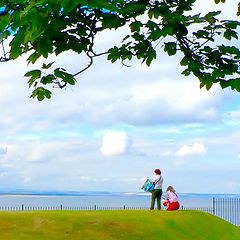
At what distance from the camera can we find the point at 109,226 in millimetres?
18516

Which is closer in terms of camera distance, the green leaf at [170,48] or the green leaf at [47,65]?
the green leaf at [47,65]

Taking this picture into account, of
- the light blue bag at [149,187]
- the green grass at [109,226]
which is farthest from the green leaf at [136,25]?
the light blue bag at [149,187]

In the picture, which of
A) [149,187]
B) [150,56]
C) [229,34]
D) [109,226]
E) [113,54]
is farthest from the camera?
[149,187]

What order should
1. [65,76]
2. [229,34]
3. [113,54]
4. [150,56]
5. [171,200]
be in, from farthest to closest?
[171,200] → [229,34] → [113,54] → [150,56] → [65,76]

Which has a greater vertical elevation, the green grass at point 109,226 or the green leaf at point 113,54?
the green leaf at point 113,54

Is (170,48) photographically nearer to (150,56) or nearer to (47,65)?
(150,56)

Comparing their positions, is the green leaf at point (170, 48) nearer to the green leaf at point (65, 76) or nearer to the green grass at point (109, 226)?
the green leaf at point (65, 76)

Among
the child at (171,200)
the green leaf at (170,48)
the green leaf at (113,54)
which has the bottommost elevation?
the child at (171,200)

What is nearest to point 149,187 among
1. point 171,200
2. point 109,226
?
point 171,200

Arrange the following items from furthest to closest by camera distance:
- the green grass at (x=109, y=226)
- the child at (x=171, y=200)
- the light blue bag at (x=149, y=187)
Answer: the child at (x=171, y=200) → the light blue bag at (x=149, y=187) → the green grass at (x=109, y=226)

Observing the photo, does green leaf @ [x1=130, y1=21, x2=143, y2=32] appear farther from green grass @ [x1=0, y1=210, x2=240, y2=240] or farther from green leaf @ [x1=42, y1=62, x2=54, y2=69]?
green grass @ [x1=0, y1=210, x2=240, y2=240]

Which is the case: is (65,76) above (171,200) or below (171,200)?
above

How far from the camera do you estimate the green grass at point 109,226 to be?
1731 cm

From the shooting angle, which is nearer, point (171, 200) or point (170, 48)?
point (170, 48)
